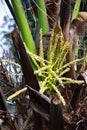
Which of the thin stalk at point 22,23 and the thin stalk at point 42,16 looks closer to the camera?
the thin stalk at point 22,23

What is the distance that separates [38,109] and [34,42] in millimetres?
464

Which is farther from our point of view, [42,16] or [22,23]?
[42,16]

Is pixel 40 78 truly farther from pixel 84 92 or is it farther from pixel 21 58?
pixel 84 92

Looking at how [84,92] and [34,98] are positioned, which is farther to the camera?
[84,92]

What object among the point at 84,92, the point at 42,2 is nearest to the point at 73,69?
the point at 84,92

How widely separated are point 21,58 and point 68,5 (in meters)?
0.35

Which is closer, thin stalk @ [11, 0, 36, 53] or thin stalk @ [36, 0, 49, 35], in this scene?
thin stalk @ [11, 0, 36, 53]

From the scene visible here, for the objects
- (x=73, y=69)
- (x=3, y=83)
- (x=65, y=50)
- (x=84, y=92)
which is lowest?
(x=3, y=83)

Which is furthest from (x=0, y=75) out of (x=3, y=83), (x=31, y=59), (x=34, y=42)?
(x=31, y=59)

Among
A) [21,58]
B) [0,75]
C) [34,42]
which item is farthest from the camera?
[0,75]

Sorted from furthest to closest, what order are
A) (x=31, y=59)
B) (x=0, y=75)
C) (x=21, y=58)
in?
(x=0, y=75), (x=31, y=59), (x=21, y=58)

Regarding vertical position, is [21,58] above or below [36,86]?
above

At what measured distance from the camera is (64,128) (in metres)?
1.36

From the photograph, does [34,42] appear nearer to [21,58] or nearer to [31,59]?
[31,59]
